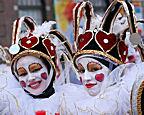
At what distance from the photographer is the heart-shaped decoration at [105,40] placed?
142 inches

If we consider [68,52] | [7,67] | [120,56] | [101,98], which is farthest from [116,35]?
[7,67]

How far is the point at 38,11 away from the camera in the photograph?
45.8ft

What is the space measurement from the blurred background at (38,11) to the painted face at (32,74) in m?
8.56

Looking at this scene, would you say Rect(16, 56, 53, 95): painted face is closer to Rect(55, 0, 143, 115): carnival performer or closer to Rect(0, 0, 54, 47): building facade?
Rect(55, 0, 143, 115): carnival performer

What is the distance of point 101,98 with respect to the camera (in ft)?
11.2

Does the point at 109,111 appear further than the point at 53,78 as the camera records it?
No

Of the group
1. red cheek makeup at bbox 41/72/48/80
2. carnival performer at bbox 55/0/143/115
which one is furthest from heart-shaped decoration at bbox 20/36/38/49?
carnival performer at bbox 55/0/143/115

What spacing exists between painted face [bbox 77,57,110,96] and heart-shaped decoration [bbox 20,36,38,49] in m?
0.57

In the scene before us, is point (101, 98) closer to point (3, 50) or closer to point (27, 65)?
point (27, 65)

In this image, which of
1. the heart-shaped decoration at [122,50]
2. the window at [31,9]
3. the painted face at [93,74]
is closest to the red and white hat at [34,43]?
the painted face at [93,74]

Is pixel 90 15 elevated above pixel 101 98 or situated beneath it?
elevated above

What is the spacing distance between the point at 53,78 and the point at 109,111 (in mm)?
844

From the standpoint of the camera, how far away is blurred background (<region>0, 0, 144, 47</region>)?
12992mm

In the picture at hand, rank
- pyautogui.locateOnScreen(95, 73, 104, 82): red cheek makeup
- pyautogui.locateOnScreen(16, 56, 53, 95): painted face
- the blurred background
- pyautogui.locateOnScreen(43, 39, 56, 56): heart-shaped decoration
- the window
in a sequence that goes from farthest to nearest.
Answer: the window, the blurred background, pyautogui.locateOnScreen(43, 39, 56, 56): heart-shaped decoration, pyautogui.locateOnScreen(16, 56, 53, 95): painted face, pyautogui.locateOnScreen(95, 73, 104, 82): red cheek makeup
